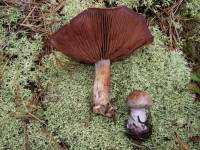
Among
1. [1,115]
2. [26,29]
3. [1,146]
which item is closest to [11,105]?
[1,115]

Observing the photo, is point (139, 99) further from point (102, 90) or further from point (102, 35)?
point (102, 35)

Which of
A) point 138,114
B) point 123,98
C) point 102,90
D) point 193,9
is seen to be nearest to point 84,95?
point 102,90

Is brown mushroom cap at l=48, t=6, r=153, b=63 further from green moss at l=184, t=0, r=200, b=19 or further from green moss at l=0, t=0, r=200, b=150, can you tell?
green moss at l=184, t=0, r=200, b=19

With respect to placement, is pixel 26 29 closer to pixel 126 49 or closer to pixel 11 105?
pixel 11 105

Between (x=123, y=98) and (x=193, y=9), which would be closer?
(x=123, y=98)

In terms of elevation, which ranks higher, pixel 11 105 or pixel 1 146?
pixel 11 105

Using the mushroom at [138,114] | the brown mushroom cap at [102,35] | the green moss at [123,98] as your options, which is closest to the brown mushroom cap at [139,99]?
the mushroom at [138,114]

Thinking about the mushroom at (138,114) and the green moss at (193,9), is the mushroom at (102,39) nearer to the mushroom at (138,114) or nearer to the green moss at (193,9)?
the mushroom at (138,114)
